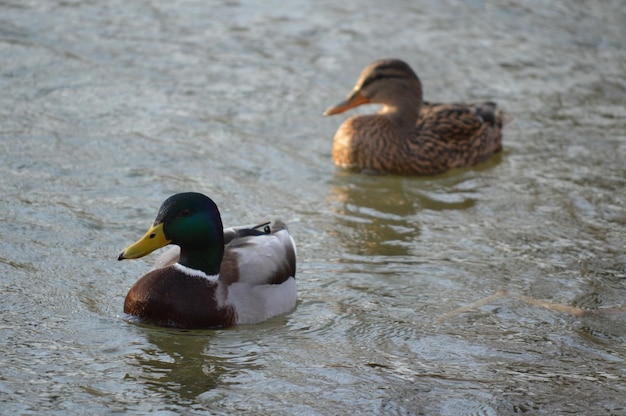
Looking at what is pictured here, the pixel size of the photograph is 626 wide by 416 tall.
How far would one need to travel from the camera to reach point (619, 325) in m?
7.10

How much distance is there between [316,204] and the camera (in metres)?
9.23

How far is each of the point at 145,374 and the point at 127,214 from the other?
8.53 ft

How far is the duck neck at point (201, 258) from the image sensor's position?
6.77 metres

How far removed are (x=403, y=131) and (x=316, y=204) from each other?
65.9 inches

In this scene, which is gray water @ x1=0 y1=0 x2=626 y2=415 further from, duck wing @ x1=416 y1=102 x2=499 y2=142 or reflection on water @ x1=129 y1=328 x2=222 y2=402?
duck wing @ x1=416 y1=102 x2=499 y2=142

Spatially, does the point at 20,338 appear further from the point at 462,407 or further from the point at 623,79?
the point at 623,79

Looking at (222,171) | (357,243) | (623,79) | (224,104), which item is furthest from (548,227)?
(623,79)

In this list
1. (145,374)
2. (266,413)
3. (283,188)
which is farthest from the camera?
(283,188)

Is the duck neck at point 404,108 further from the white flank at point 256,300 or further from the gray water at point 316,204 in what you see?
the white flank at point 256,300

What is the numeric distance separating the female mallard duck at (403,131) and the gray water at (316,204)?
0.23 metres

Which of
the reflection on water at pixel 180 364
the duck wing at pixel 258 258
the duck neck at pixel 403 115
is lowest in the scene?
the reflection on water at pixel 180 364

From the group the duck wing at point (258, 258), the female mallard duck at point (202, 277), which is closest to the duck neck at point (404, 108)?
the duck wing at point (258, 258)

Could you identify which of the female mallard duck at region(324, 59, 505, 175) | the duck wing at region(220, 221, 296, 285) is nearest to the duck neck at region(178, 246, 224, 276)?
the duck wing at region(220, 221, 296, 285)

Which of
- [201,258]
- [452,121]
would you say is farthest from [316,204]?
[201,258]
